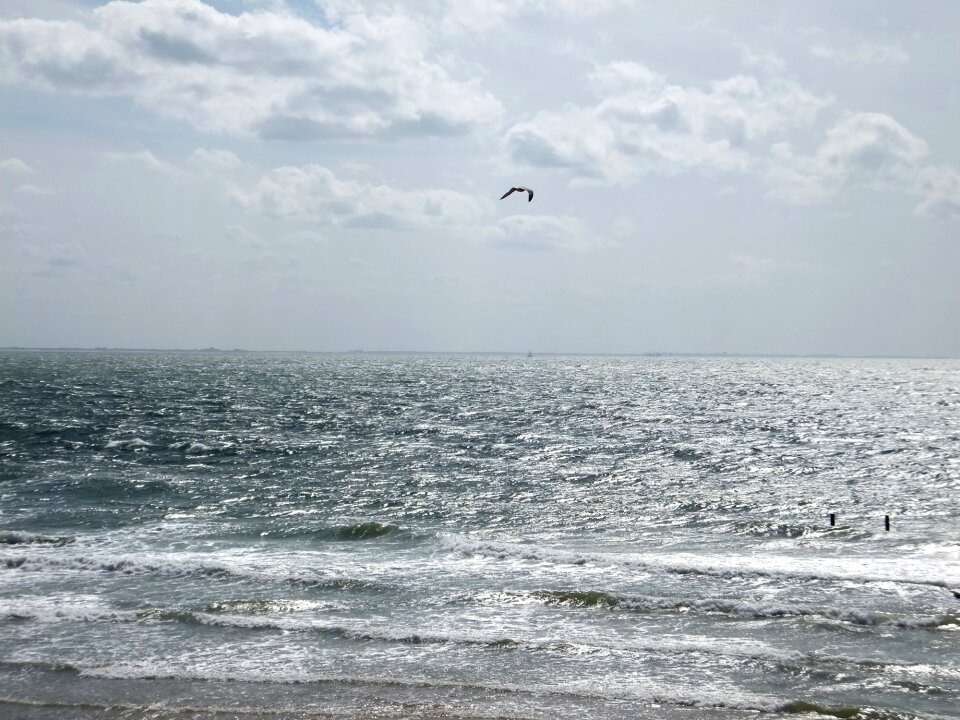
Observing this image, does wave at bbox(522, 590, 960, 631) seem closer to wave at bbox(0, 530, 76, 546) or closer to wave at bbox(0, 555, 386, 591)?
wave at bbox(0, 555, 386, 591)

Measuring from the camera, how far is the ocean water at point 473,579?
14938 millimetres

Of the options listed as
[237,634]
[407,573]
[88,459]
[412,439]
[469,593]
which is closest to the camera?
[237,634]

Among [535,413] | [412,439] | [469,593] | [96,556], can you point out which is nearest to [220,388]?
[535,413]

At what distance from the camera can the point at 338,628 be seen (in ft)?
60.3

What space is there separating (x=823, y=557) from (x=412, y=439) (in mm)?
33304

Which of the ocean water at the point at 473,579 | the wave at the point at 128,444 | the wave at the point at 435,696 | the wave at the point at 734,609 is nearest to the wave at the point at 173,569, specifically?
the ocean water at the point at 473,579

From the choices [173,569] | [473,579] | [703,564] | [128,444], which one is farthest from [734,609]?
[128,444]

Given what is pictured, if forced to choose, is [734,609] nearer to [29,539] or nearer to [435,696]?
[435,696]

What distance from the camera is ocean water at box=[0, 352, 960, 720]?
1494 centimetres

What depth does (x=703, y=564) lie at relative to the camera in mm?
24500

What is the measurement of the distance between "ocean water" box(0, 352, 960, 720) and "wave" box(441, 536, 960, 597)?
14 centimetres

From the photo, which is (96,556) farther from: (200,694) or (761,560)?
(761,560)

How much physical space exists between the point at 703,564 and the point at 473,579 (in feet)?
22.3

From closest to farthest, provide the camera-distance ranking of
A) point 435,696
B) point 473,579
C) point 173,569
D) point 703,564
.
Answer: point 435,696
point 473,579
point 173,569
point 703,564
